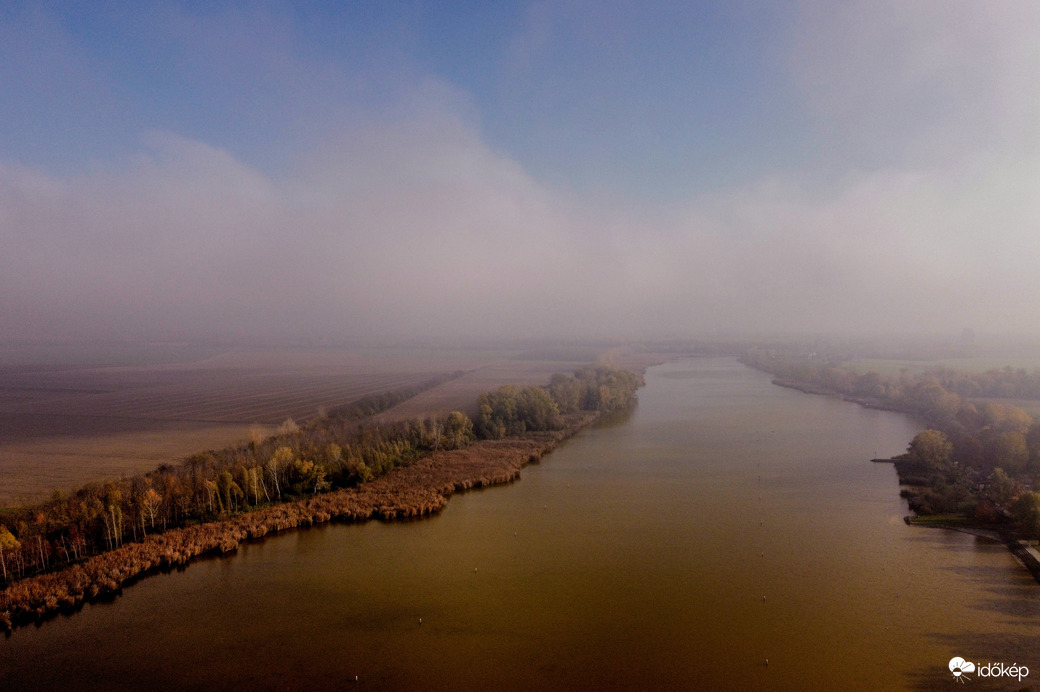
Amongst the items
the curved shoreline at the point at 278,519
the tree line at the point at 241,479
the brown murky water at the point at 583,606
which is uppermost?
the tree line at the point at 241,479

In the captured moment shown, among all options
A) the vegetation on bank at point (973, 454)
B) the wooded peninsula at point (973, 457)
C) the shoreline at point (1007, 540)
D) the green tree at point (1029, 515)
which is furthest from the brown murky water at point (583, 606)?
the vegetation on bank at point (973, 454)

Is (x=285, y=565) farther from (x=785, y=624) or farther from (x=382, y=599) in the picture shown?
(x=785, y=624)

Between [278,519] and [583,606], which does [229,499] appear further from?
[583,606]

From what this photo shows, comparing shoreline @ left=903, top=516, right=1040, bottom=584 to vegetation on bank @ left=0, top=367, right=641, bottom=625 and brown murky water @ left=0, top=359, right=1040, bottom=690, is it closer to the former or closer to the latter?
brown murky water @ left=0, top=359, right=1040, bottom=690

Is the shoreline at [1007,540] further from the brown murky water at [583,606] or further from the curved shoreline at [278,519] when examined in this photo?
the curved shoreline at [278,519]

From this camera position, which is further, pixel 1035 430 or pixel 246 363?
pixel 246 363

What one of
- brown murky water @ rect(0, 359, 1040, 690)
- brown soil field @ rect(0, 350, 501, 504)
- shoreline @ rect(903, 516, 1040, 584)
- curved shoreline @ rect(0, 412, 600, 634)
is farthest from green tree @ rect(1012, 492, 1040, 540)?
brown soil field @ rect(0, 350, 501, 504)

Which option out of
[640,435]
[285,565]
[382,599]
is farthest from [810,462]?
[285,565]
